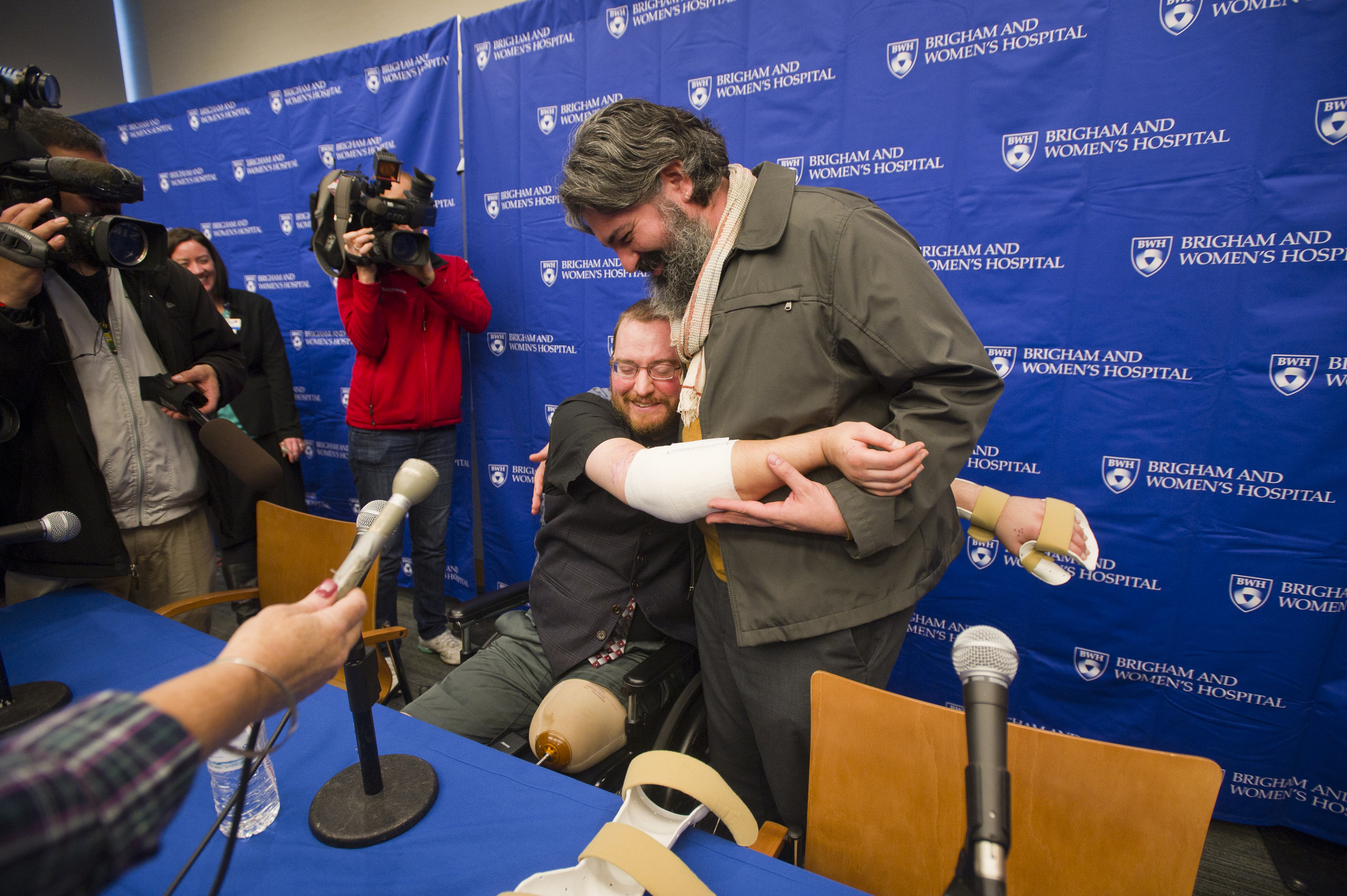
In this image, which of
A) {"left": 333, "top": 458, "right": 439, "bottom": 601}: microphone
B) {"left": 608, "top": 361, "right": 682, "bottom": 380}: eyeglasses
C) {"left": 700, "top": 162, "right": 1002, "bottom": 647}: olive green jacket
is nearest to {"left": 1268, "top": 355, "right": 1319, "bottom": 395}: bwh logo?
{"left": 700, "top": 162, "right": 1002, "bottom": 647}: olive green jacket

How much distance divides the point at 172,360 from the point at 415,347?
975mm

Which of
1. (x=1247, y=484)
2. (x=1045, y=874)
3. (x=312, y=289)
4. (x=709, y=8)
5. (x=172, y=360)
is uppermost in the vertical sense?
(x=709, y=8)

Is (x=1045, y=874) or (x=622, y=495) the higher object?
(x=622, y=495)

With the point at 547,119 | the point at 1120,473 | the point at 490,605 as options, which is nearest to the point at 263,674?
the point at 490,605

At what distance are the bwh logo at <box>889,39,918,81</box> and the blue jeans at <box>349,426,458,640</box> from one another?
237 centimetres

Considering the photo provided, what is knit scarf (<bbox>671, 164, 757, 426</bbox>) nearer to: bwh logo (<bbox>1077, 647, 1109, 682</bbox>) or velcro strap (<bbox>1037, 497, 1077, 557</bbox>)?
velcro strap (<bbox>1037, 497, 1077, 557</bbox>)

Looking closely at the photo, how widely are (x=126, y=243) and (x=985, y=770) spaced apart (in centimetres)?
197

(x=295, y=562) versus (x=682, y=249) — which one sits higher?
(x=682, y=249)

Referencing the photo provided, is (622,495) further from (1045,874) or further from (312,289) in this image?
(312,289)

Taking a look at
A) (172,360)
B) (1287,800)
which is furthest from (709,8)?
(1287,800)

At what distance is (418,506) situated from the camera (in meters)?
2.85

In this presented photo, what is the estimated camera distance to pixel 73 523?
1.16 meters

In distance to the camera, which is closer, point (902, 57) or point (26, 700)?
point (26, 700)

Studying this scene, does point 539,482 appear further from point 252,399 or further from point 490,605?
point 252,399
